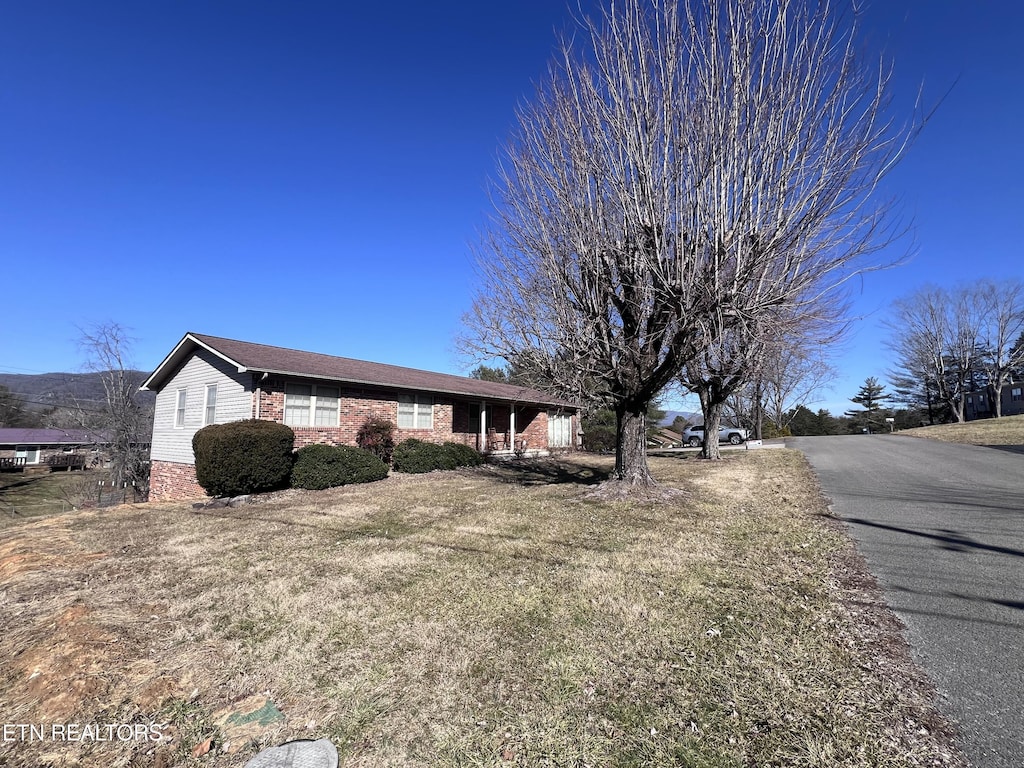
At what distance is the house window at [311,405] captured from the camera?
552 inches

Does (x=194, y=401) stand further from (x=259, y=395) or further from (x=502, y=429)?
(x=502, y=429)

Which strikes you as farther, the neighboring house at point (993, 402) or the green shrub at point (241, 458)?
the neighboring house at point (993, 402)

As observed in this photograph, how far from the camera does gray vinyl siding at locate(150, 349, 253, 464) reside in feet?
45.3

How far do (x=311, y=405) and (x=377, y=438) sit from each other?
85.6 inches

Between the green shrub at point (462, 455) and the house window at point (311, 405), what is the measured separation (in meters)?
3.71

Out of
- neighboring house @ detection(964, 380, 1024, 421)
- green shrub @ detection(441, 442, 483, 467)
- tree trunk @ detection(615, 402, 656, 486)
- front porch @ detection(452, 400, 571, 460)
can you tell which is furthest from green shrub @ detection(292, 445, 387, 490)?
neighboring house @ detection(964, 380, 1024, 421)

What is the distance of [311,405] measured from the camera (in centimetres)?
1448

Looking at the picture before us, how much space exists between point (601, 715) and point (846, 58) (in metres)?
8.22

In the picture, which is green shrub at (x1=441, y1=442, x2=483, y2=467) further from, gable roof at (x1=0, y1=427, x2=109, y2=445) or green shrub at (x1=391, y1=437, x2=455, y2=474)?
gable roof at (x1=0, y1=427, x2=109, y2=445)

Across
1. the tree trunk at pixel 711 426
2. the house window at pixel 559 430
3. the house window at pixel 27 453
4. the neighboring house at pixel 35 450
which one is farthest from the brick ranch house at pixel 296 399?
the house window at pixel 27 453

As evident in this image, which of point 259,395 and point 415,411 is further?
point 415,411

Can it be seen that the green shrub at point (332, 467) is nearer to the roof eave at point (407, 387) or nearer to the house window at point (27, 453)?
the roof eave at point (407, 387)

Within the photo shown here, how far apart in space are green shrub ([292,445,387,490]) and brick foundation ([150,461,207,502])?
14.1ft

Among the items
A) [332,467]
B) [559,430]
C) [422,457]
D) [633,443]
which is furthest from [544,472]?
[559,430]
